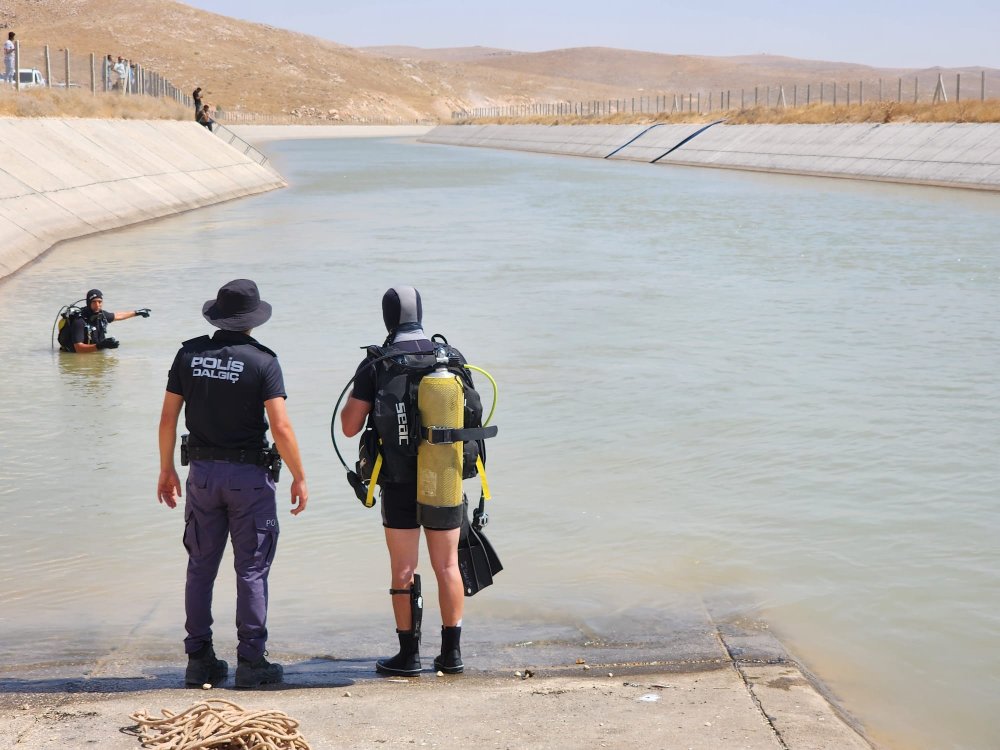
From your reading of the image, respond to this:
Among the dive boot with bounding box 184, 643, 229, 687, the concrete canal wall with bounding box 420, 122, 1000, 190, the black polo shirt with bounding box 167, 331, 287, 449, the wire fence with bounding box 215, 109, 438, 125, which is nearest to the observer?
the black polo shirt with bounding box 167, 331, 287, 449

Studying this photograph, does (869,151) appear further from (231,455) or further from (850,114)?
(231,455)

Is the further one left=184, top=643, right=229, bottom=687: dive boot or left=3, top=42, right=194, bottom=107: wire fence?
left=3, top=42, right=194, bottom=107: wire fence

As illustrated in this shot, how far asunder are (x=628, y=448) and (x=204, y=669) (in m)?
5.12

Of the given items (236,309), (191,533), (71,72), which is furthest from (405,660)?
(71,72)

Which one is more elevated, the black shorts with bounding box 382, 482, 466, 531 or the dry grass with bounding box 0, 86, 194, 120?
the dry grass with bounding box 0, 86, 194, 120

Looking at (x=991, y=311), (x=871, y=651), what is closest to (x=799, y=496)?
(x=871, y=651)

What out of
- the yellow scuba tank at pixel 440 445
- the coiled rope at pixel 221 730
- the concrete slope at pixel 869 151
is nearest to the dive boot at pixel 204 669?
the coiled rope at pixel 221 730

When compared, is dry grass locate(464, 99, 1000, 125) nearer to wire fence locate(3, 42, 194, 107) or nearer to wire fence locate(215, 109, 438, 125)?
wire fence locate(3, 42, 194, 107)

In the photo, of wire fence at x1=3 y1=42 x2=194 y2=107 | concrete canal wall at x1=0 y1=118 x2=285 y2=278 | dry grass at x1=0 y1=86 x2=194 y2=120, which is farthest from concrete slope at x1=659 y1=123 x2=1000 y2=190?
wire fence at x1=3 y1=42 x2=194 y2=107

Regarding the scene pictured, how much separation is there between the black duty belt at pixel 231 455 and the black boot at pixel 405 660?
100cm

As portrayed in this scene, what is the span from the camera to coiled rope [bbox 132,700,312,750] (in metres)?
4.39

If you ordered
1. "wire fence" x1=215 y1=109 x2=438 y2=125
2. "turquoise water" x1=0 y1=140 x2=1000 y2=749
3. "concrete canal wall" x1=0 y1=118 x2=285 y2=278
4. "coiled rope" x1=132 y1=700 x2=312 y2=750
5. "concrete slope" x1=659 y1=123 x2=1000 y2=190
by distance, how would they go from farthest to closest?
"wire fence" x1=215 y1=109 x2=438 y2=125, "concrete slope" x1=659 y1=123 x2=1000 y2=190, "concrete canal wall" x1=0 y1=118 x2=285 y2=278, "turquoise water" x1=0 y1=140 x2=1000 y2=749, "coiled rope" x1=132 y1=700 x2=312 y2=750

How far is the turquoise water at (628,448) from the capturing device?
678 cm

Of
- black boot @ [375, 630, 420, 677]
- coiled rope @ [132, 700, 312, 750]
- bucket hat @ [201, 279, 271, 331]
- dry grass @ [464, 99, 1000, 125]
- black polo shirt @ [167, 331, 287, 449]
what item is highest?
dry grass @ [464, 99, 1000, 125]
